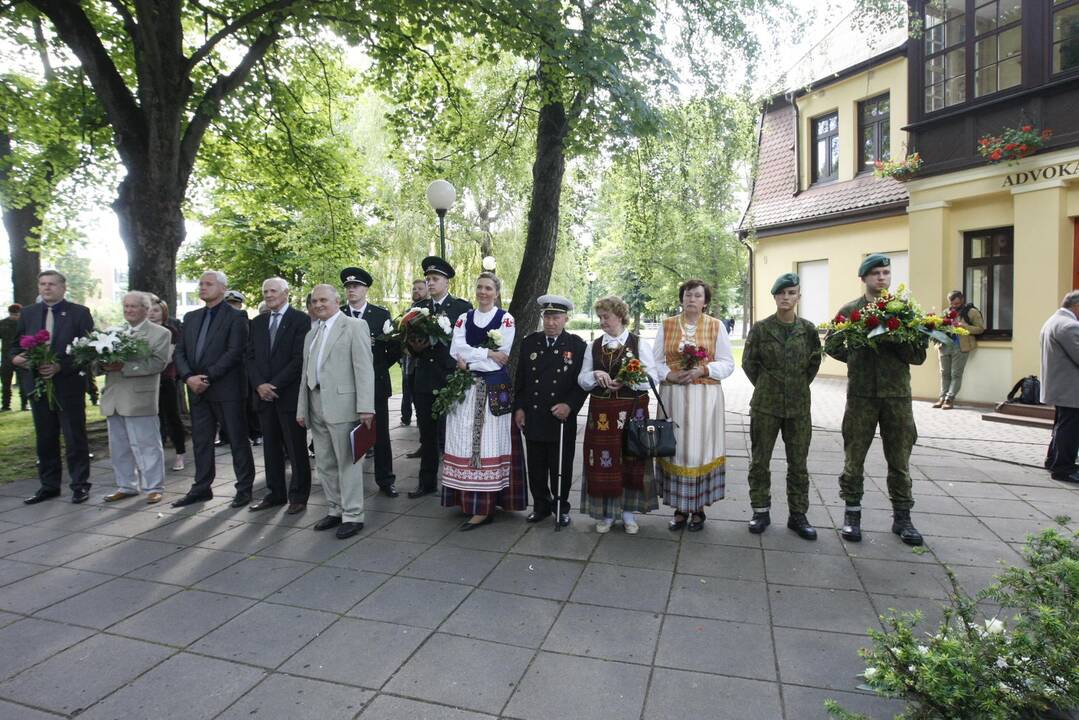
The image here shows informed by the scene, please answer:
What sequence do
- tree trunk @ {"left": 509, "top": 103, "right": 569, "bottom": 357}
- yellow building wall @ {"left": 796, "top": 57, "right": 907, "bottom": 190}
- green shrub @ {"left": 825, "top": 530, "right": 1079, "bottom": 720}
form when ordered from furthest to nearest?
yellow building wall @ {"left": 796, "top": 57, "right": 907, "bottom": 190}
tree trunk @ {"left": 509, "top": 103, "right": 569, "bottom": 357}
green shrub @ {"left": 825, "top": 530, "right": 1079, "bottom": 720}

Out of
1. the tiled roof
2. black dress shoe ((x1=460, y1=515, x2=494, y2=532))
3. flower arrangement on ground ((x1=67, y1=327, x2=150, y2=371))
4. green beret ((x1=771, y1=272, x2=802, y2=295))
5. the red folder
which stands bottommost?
black dress shoe ((x1=460, y1=515, x2=494, y2=532))

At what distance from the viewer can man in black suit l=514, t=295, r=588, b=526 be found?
5246mm

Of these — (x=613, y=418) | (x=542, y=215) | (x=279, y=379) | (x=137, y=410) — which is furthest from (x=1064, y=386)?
(x=137, y=410)

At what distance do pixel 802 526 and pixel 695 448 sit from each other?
3.55ft

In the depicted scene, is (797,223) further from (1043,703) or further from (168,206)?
(1043,703)

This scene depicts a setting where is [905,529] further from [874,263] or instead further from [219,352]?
[219,352]

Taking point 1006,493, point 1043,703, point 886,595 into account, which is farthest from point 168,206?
point 1006,493

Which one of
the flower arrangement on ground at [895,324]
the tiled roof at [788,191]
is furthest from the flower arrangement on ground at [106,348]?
the tiled roof at [788,191]

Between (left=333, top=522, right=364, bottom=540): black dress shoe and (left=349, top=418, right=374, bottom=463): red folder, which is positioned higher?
(left=349, top=418, right=374, bottom=463): red folder

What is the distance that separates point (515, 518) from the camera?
568 cm

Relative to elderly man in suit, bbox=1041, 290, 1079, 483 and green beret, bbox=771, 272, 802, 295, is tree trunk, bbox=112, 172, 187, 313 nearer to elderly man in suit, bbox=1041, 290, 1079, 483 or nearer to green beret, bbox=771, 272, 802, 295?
green beret, bbox=771, 272, 802, 295

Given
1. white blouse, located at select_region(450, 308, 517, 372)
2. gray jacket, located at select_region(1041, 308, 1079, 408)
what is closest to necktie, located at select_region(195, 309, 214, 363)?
white blouse, located at select_region(450, 308, 517, 372)

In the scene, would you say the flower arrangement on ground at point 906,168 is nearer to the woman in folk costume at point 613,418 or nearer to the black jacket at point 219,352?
the woman in folk costume at point 613,418

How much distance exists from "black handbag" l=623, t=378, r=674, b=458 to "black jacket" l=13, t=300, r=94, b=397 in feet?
18.3
